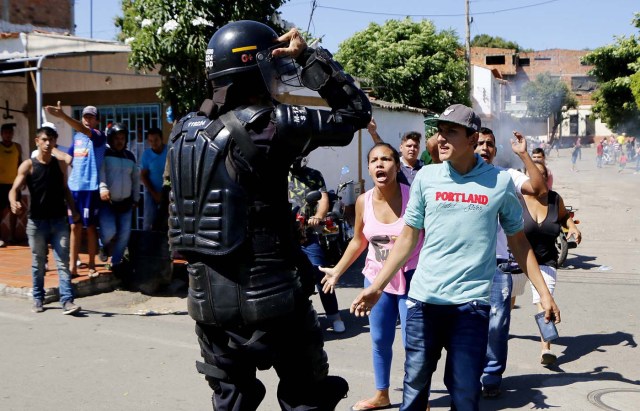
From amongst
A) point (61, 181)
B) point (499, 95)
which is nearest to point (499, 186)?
point (61, 181)

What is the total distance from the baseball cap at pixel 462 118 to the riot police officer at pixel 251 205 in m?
0.77

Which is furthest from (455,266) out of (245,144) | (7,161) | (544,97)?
(544,97)

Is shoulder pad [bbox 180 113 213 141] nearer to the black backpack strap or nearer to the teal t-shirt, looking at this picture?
the black backpack strap

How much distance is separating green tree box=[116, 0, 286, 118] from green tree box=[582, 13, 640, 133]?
2194cm

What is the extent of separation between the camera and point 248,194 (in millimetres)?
3377

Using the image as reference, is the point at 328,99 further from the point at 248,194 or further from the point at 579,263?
the point at 579,263

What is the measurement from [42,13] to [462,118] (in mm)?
17879

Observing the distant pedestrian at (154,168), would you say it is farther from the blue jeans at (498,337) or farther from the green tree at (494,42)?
the green tree at (494,42)

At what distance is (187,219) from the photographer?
137 inches

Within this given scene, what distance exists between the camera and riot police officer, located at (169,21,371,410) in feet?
11.0

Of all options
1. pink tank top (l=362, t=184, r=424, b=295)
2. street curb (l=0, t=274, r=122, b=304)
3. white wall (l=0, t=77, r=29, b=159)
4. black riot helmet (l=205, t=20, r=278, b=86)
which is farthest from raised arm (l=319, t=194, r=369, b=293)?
white wall (l=0, t=77, r=29, b=159)

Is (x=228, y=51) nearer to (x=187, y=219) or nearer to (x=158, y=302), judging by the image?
(x=187, y=219)

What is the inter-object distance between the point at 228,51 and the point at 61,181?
520cm

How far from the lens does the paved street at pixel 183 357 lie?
17.9 ft
